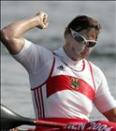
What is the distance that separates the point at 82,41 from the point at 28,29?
50 cm

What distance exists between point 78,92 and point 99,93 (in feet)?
0.98

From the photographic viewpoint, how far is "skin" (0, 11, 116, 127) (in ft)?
27.4

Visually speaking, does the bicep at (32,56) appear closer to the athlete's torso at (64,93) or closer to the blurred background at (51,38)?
the athlete's torso at (64,93)

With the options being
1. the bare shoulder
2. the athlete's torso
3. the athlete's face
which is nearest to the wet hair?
the athlete's face

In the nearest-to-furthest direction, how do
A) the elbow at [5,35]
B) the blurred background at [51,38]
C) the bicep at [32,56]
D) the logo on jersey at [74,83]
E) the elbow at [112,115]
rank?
1. the elbow at [5,35]
2. the bicep at [32,56]
3. the logo on jersey at [74,83]
4. the elbow at [112,115]
5. the blurred background at [51,38]

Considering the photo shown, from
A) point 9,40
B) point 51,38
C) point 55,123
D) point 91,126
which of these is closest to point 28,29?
point 9,40

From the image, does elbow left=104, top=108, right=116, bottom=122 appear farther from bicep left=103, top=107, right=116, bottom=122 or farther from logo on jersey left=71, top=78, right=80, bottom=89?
logo on jersey left=71, top=78, right=80, bottom=89

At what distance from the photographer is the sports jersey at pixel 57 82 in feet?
28.1

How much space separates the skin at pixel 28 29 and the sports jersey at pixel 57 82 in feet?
0.22

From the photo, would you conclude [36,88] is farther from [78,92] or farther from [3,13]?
[3,13]

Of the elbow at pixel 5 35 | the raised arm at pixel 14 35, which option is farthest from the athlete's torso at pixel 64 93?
the elbow at pixel 5 35

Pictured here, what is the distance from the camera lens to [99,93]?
29.3 feet

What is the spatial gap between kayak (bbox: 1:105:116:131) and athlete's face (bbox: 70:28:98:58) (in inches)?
23.1

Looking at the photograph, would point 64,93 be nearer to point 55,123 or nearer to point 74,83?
point 74,83
